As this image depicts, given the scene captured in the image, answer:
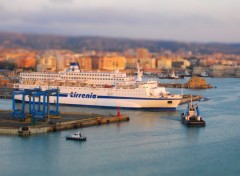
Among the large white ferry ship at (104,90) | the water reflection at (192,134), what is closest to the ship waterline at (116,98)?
the large white ferry ship at (104,90)

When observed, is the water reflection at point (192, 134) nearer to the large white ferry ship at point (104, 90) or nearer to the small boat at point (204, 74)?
the large white ferry ship at point (104, 90)

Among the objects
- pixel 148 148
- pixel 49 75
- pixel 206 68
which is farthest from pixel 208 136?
pixel 206 68

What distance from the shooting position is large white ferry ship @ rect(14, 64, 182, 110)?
1888cm

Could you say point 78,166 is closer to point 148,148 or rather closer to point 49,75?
point 148,148

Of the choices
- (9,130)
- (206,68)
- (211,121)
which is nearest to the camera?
(9,130)

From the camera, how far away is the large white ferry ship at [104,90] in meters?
18.9

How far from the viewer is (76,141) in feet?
40.8

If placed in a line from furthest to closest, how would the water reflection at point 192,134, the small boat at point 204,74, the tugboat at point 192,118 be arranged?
the small boat at point 204,74, the tugboat at point 192,118, the water reflection at point 192,134

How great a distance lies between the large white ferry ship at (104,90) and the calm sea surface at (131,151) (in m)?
3.08

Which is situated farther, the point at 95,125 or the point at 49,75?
the point at 49,75

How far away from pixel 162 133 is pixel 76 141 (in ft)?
7.77

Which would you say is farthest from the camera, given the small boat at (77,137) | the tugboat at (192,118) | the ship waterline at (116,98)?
the ship waterline at (116,98)

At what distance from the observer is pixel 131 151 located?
454 inches

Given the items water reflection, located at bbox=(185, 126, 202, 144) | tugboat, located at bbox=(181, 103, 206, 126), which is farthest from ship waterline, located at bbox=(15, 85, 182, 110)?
Result: water reflection, located at bbox=(185, 126, 202, 144)
